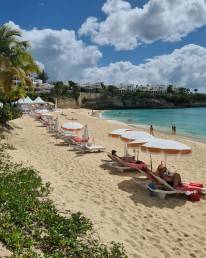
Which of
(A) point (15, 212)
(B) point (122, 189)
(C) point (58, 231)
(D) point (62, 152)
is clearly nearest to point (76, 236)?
(C) point (58, 231)

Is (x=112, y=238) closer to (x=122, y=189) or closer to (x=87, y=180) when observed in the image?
(x=122, y=189)

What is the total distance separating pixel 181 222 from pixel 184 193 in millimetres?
1919

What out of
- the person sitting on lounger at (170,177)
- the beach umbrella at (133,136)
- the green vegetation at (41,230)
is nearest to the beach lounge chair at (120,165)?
the beach umbrella at (133,136)

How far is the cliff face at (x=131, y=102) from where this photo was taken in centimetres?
12431

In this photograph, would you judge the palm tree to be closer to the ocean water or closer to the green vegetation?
the green vegetation

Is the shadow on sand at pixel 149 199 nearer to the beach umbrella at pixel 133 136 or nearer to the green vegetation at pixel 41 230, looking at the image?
the beach umbrella at pixel 133 136

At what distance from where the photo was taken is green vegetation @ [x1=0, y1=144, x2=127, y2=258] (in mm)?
5188

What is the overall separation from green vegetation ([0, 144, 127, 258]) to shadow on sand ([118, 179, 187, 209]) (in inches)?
105

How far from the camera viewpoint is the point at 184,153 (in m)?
9.76

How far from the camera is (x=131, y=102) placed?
13588 cm

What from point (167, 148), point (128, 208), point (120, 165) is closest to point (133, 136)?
point (120, 165)

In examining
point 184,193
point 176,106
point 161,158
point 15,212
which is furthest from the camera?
point 176,106

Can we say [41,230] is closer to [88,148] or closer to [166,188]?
[166,188]

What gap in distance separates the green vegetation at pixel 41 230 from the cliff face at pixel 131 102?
114 m
